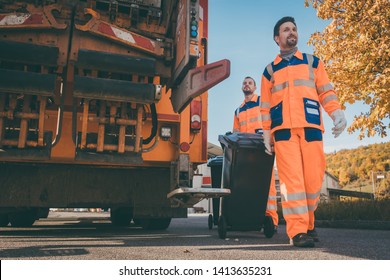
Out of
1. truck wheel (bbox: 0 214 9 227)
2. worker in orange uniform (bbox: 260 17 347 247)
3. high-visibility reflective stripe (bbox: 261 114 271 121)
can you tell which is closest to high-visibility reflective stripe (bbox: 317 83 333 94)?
worker in orange uniform (bbox: 260 17 347 247)

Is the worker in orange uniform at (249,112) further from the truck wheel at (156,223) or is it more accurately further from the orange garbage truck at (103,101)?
the truck wheel at (156,223)

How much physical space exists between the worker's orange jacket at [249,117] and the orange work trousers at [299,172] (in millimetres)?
2045

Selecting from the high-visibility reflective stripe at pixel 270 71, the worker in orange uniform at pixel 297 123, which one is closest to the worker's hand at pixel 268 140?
the worker in orange uniform at pixel 297 123

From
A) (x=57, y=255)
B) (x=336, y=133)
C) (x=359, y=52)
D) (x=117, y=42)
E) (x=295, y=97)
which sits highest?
(x=359, y=52)

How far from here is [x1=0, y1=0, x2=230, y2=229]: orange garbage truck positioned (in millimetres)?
3213

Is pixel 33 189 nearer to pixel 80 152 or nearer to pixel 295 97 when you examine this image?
pixel 80 152

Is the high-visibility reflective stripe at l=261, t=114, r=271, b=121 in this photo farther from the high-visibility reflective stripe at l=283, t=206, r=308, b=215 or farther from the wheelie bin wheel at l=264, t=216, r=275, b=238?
the wheelie bin wheel at l=264, t=216, r=275, b=238

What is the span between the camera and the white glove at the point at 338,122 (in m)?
3.39

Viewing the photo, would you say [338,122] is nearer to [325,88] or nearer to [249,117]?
[325,88]

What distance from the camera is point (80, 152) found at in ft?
10.9

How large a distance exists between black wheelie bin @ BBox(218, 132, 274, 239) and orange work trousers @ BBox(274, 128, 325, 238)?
2.05 ft

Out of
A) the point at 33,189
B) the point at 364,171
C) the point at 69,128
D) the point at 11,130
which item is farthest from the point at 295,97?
the point at 364,171

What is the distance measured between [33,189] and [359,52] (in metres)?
6.42

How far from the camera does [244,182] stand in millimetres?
3973
